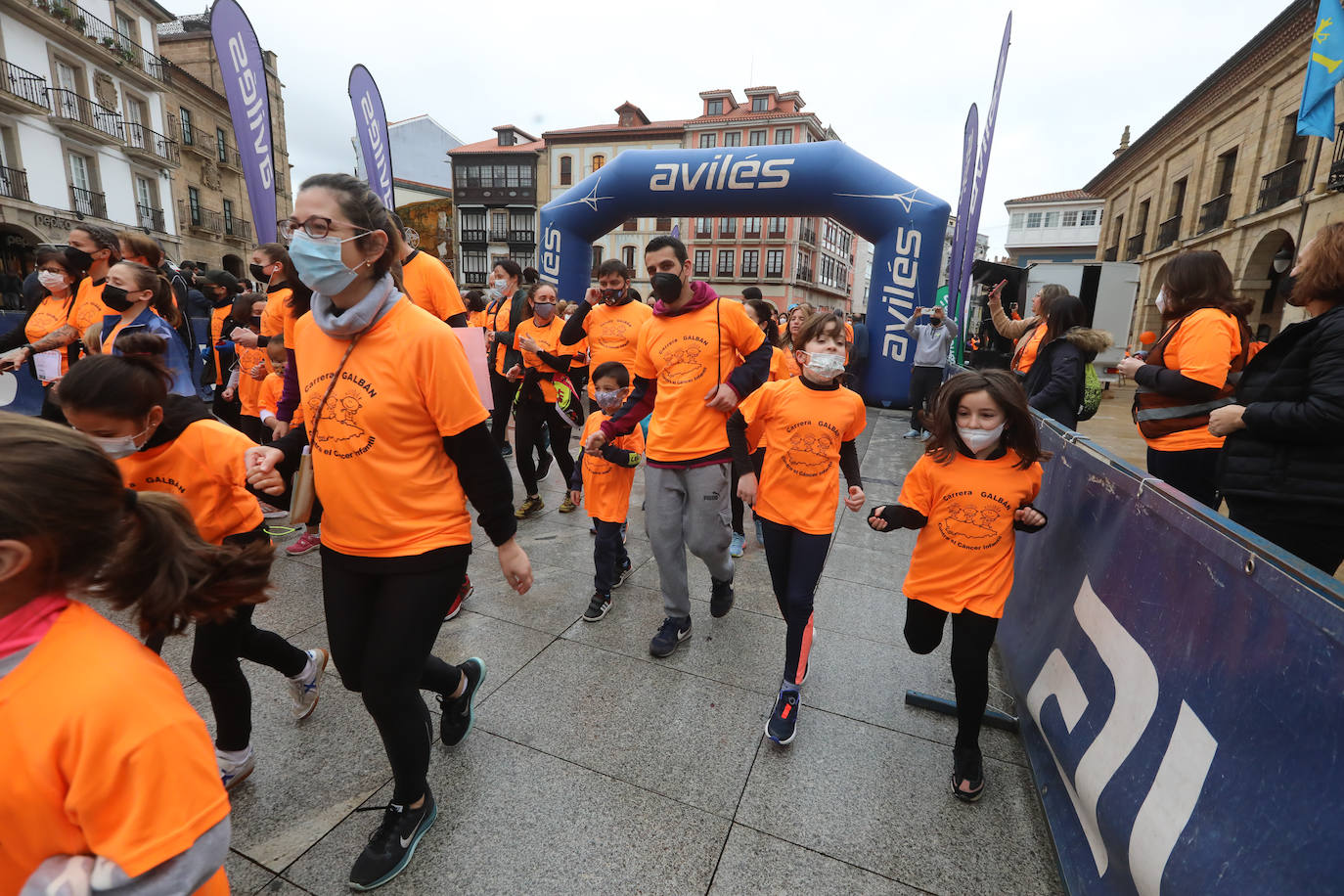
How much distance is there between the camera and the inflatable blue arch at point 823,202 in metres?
8.84

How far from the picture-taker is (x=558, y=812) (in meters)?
2.19

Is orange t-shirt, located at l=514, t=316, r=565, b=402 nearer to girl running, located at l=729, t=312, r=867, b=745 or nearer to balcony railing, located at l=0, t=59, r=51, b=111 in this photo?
girl running, located at l=729, t=312, r=867, b=745

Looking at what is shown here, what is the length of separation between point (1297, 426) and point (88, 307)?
706cm

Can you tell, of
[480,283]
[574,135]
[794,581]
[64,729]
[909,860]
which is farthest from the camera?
[480,283]

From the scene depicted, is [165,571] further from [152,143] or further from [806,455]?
[152,143]

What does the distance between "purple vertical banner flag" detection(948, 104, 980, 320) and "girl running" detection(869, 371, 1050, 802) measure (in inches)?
298

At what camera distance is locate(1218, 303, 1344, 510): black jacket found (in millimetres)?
2230

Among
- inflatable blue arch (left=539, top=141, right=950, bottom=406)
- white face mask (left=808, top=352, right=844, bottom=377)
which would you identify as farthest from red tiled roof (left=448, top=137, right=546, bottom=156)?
white face mask (left=808, top=352, right=844, bottom=377)

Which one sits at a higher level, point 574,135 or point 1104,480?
point 574,135

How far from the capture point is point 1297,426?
7.42 feet

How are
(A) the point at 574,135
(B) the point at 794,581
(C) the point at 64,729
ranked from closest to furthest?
(C) the point at 64,729, (B) the point at 794,581, (A) the point at 574,135

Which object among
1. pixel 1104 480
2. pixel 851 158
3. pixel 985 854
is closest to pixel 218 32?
pixel 851 158

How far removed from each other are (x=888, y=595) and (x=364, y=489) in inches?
133

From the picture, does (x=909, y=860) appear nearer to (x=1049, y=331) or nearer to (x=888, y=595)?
(x=888, y=595)
